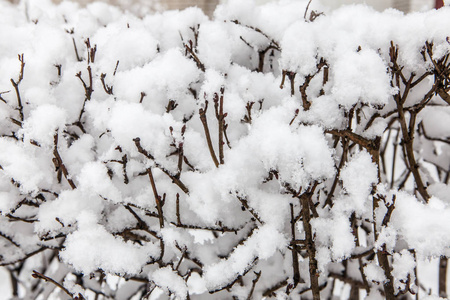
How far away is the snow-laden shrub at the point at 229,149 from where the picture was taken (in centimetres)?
134

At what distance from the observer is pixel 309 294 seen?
6.94ft

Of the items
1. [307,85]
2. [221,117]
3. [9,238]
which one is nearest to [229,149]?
[221,117]

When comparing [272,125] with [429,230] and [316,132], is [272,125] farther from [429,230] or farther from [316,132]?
[429,230]

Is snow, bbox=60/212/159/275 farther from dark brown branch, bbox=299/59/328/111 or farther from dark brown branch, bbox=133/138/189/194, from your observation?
dark brown branch, bbox=299/59/328/111

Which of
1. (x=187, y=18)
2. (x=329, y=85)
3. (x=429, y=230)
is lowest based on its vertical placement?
(x=429, y=230)

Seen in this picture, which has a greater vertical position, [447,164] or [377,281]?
[447,164]

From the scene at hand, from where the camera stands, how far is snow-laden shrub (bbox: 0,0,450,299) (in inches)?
52.7

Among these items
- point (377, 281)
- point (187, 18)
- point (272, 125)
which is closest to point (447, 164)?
point (377, 281)

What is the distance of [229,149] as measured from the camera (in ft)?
4.84

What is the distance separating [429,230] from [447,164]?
3.95 ft

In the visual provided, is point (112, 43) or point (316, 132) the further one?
point (112, 43)

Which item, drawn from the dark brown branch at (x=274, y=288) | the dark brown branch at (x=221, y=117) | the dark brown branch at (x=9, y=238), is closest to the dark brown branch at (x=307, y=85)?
the dark brown branch at (x=221, y=117)

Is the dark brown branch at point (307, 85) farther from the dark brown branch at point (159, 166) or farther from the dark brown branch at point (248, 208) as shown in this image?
the dark brown branch at point (159, 166)

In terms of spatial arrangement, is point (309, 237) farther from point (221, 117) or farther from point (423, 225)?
point (221, 117)
